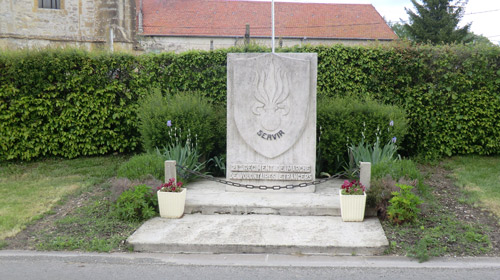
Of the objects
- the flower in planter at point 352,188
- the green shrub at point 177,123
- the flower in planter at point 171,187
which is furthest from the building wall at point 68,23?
the flower in planter at point 352,188

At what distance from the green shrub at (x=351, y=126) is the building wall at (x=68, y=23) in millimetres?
17504

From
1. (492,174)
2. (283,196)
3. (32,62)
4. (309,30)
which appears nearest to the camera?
(283,196)

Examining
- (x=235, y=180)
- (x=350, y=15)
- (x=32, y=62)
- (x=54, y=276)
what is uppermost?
(x=350, y=15)

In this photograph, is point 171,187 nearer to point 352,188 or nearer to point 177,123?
point 177,123

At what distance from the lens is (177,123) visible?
812cm

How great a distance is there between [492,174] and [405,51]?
3.04 meters

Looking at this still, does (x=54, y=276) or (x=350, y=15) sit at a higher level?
(x=350, y=15)

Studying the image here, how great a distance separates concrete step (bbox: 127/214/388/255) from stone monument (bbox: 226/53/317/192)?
4.13 feet

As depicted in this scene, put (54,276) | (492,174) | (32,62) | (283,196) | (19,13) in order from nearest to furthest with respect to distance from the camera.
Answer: (54,276)
(283,196)
(492,174)
(32,62)
(19,13)

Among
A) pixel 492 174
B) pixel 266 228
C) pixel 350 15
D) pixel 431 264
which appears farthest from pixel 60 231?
pixel 350 15

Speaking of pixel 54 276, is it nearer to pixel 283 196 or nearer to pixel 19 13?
pixel 283 196

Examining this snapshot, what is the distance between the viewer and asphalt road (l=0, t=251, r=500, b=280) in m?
4.48

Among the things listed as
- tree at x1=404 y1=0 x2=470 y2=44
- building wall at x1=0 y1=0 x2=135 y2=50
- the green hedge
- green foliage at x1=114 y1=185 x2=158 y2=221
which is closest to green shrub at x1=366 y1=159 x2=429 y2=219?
the green hedge

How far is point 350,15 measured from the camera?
36.7 metres
